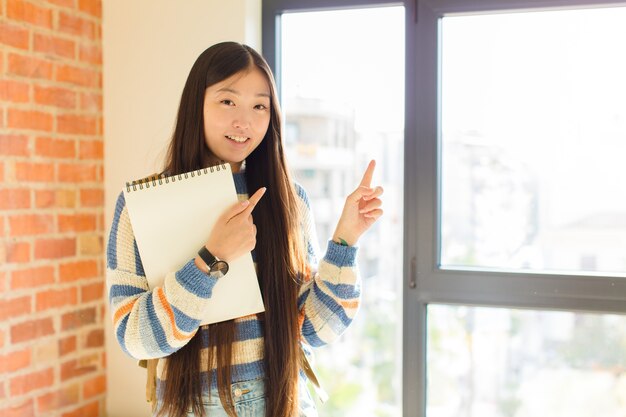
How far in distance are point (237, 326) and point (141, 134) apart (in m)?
0.93

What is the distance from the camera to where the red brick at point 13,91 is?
1.72 meters

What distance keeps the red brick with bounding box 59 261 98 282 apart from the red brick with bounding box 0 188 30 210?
9.0 inches

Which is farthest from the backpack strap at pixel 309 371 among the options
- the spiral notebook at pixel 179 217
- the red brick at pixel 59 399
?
the red brick at pixel 59 399

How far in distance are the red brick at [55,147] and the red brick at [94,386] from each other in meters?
0.69

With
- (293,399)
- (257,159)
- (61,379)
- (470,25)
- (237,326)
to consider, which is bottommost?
(61,379)

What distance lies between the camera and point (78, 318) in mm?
1987

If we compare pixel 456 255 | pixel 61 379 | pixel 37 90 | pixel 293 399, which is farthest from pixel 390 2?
pixel 61 379

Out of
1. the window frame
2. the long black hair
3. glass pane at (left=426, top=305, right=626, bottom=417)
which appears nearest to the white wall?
the window frame

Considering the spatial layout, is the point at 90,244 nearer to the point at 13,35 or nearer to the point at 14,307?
the point at 14,307

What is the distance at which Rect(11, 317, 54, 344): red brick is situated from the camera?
177 cm

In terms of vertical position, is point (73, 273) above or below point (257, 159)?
below

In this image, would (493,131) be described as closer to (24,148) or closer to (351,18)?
(351,18)

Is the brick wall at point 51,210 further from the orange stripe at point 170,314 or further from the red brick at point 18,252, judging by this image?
the orange stripe at point 170,314

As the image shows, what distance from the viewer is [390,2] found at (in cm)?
191
